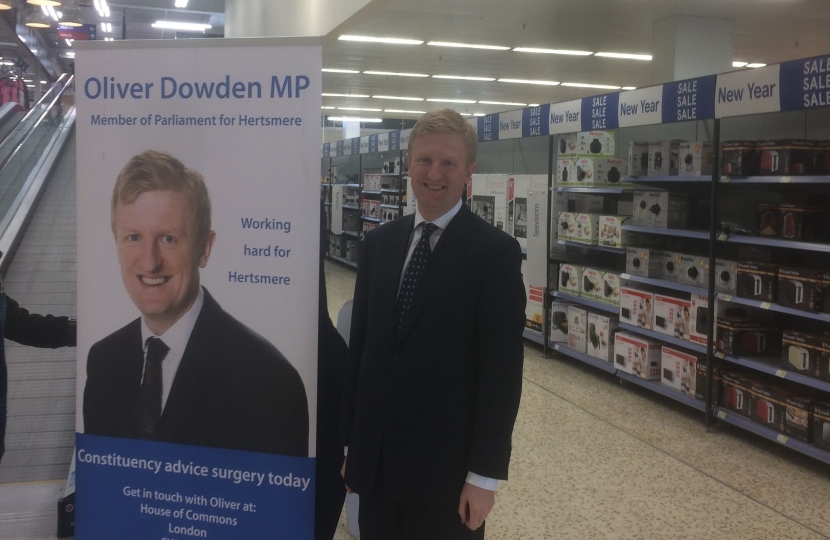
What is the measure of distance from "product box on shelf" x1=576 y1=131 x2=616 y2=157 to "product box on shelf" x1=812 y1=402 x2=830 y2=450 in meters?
3.12

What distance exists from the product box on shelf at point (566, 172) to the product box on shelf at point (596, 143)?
157 millimetres

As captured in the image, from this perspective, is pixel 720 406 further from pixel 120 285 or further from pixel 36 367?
pixel 36 367

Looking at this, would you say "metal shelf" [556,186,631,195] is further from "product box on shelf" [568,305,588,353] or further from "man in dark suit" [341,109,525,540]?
"man in dark suit" [341,109,525,540]

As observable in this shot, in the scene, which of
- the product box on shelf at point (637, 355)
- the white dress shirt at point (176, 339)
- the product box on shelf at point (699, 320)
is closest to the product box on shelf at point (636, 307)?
the product box on shelf at point (637, 355)

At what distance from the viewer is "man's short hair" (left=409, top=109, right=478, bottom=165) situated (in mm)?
1727

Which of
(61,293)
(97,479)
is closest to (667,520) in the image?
(97,479)

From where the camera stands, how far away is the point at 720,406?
16.7 feet

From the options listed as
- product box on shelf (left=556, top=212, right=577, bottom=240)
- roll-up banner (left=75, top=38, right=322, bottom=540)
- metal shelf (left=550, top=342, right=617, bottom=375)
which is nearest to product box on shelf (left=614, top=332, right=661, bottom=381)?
metal shelf (left=550, top=342, right=617, bottom=375)

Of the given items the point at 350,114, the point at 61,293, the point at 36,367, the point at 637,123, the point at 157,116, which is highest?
the point at 350,114

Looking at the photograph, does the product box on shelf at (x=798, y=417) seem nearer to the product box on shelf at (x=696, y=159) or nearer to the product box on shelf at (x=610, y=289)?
the product box on shelf at (x=696, y=159)

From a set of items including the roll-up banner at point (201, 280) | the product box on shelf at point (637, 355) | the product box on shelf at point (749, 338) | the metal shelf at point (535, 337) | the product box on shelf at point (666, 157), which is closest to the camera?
the roll-up banner at point (201, 280)

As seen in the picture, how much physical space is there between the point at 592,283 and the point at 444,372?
5.13 metres

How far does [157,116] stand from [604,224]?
496 centimetres

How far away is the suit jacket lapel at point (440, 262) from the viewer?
1.72m
